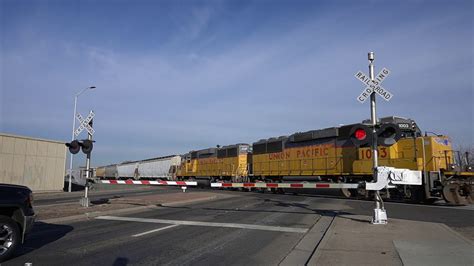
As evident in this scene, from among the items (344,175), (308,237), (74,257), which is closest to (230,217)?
Answer: (308,237)

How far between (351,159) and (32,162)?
79.4 ft

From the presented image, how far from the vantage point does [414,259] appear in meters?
6.57

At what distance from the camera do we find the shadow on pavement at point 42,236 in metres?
7.89

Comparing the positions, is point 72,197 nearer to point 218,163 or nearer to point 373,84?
point 218,163

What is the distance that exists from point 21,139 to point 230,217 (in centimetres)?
2232

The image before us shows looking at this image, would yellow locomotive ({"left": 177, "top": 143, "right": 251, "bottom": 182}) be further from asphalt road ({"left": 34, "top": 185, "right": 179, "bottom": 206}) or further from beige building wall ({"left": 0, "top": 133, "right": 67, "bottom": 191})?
beige building wall ({"left": 0, "top": 133, "right": 67, "bottom": 191})

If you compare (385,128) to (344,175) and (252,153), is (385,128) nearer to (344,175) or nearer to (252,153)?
(344,175)

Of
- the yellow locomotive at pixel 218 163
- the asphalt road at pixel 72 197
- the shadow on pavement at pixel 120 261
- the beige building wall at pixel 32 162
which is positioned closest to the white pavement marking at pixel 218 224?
the shadow on pavement at pixel 120 261

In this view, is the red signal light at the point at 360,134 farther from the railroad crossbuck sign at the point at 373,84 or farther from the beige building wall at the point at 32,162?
the beige building wall at the point at 32,162

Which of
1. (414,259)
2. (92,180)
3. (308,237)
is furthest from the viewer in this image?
(92,180)

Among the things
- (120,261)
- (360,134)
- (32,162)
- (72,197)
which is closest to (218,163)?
(72,197)

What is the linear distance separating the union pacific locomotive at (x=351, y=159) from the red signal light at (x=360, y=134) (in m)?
0.03

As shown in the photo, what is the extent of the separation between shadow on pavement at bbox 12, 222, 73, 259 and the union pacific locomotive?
28.8 feet

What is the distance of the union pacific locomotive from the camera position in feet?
60.2
